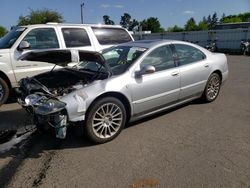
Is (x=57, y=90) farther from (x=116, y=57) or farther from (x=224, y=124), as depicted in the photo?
(x=224, y=124)

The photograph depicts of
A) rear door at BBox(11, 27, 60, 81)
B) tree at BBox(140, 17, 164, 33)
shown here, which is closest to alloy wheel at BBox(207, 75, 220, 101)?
rear door at BBox(11, 27, 60, 81)

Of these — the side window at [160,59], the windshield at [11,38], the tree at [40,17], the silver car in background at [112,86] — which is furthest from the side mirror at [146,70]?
the tree at [40,17]

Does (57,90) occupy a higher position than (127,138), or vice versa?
(57,90)

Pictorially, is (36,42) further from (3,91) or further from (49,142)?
(49,142)

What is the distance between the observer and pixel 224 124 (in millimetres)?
4895

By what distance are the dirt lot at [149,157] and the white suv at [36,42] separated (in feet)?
5.37

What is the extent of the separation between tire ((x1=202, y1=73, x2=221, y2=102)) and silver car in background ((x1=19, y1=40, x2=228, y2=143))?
254 millimetres

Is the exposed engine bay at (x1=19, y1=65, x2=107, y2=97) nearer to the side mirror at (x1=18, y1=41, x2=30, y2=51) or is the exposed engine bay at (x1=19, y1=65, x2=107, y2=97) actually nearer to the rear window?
the side mirror at (x1=18, y1=41, x2=30, y2=51)

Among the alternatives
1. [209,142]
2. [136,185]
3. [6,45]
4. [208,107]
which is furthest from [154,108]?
[6,45]

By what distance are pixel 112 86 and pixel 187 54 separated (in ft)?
7.06

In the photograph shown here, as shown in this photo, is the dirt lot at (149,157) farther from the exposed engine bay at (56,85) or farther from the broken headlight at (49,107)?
the broken headlight at (49,107)

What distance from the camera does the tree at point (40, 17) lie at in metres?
38.2

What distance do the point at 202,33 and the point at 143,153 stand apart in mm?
22107

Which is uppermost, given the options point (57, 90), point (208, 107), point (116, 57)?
point (116, 57)
